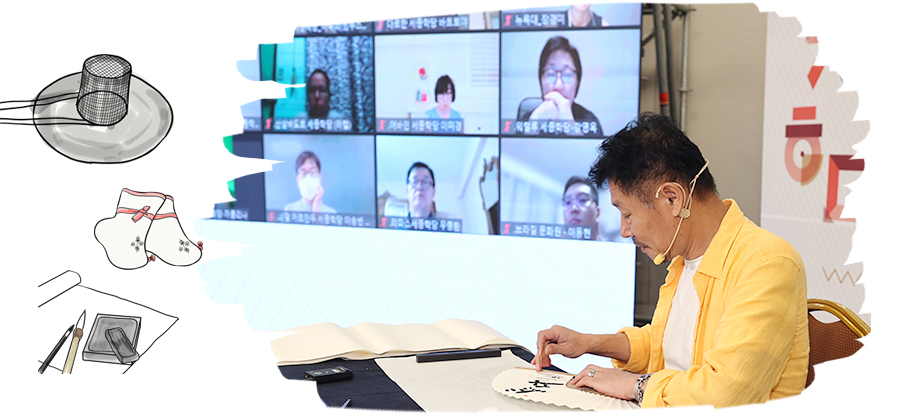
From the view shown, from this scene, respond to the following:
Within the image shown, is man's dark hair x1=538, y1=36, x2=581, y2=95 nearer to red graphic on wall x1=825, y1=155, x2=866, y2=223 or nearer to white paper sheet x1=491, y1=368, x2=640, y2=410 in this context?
red graphic on wall x1=825, y1=155, x2=866, y2=223

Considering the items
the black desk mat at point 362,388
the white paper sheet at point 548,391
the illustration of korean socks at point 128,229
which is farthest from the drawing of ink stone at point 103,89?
the white paper sheet at point 548,391

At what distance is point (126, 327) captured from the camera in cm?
129

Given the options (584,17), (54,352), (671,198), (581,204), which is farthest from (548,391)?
(584,17)

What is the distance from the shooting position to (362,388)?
1545mm

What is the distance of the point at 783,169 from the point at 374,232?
2126 mm

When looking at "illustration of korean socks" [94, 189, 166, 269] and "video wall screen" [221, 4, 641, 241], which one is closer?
"illustration of korean socks" [94, 189, 166, 269]

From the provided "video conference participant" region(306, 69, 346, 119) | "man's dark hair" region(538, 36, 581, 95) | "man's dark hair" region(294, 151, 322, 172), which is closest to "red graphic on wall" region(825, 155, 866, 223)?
"man's dark hair" region(538, 36, 581, 95)

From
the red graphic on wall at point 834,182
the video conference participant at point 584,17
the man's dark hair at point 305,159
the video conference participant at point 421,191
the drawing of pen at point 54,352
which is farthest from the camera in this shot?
the man's dark hair at point 305,159

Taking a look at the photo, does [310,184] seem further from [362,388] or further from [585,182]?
[362,388]

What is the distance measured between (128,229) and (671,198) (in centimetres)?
115

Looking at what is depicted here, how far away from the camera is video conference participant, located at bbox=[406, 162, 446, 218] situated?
12.3ft

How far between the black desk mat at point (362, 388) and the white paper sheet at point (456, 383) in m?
0.02

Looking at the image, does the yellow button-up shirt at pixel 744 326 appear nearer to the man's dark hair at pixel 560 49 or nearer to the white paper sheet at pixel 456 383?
the white paper sheet at pixel 456 383

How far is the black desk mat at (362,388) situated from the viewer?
1.44m
